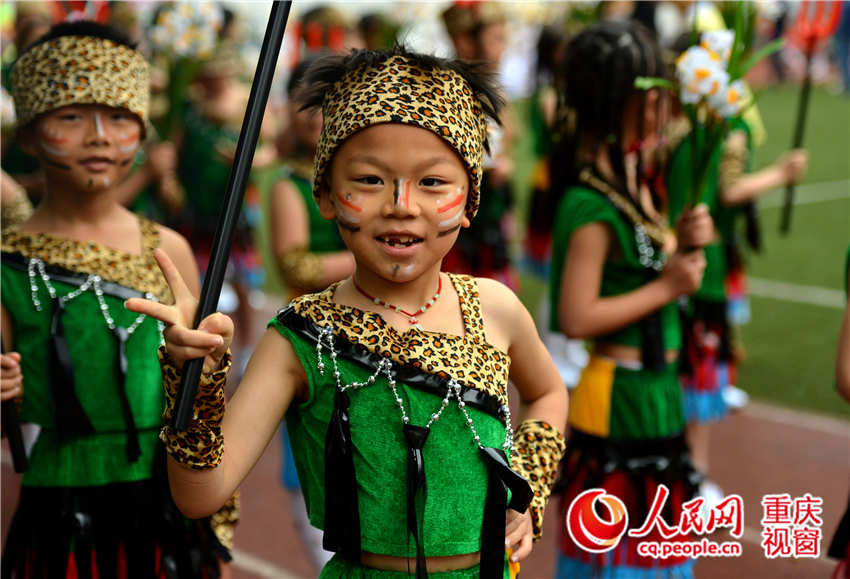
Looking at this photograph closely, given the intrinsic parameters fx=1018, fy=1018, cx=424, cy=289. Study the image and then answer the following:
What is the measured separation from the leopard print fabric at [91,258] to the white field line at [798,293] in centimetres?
726

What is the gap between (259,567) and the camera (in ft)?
14.0

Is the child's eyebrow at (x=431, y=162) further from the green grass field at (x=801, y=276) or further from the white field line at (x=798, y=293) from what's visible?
the white field line at (x=798, y=293)

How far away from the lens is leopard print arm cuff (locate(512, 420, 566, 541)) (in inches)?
86.6

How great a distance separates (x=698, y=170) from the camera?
320 centimetres

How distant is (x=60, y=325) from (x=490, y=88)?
4.26 feet

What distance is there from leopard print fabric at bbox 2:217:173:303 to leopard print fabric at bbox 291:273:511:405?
798mm

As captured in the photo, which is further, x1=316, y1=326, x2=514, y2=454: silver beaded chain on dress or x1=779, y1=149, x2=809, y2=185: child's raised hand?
x1=779, y1=149, x2=809, y2=185: child's raised hand

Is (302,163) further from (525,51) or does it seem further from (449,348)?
(525,51)

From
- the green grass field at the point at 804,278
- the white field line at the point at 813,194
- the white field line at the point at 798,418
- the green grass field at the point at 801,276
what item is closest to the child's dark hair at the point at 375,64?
the green grass field at the point at 801,276

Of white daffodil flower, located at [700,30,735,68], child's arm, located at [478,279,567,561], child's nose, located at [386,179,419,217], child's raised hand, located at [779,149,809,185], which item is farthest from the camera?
child's raised hand, located at [779,149,809,185]

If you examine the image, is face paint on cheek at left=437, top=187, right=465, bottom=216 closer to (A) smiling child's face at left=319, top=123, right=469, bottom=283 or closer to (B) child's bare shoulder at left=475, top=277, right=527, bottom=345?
Answer: (A) smiling child's face at left=319, top=123, right=469, bottom=283

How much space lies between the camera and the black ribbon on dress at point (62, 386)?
2.61 meters

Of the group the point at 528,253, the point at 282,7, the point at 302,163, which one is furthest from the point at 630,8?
the point at 282,7

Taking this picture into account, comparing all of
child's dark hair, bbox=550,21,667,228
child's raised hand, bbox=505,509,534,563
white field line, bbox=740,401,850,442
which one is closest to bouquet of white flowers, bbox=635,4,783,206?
child's dark hair, bbox=550,21,667,228
